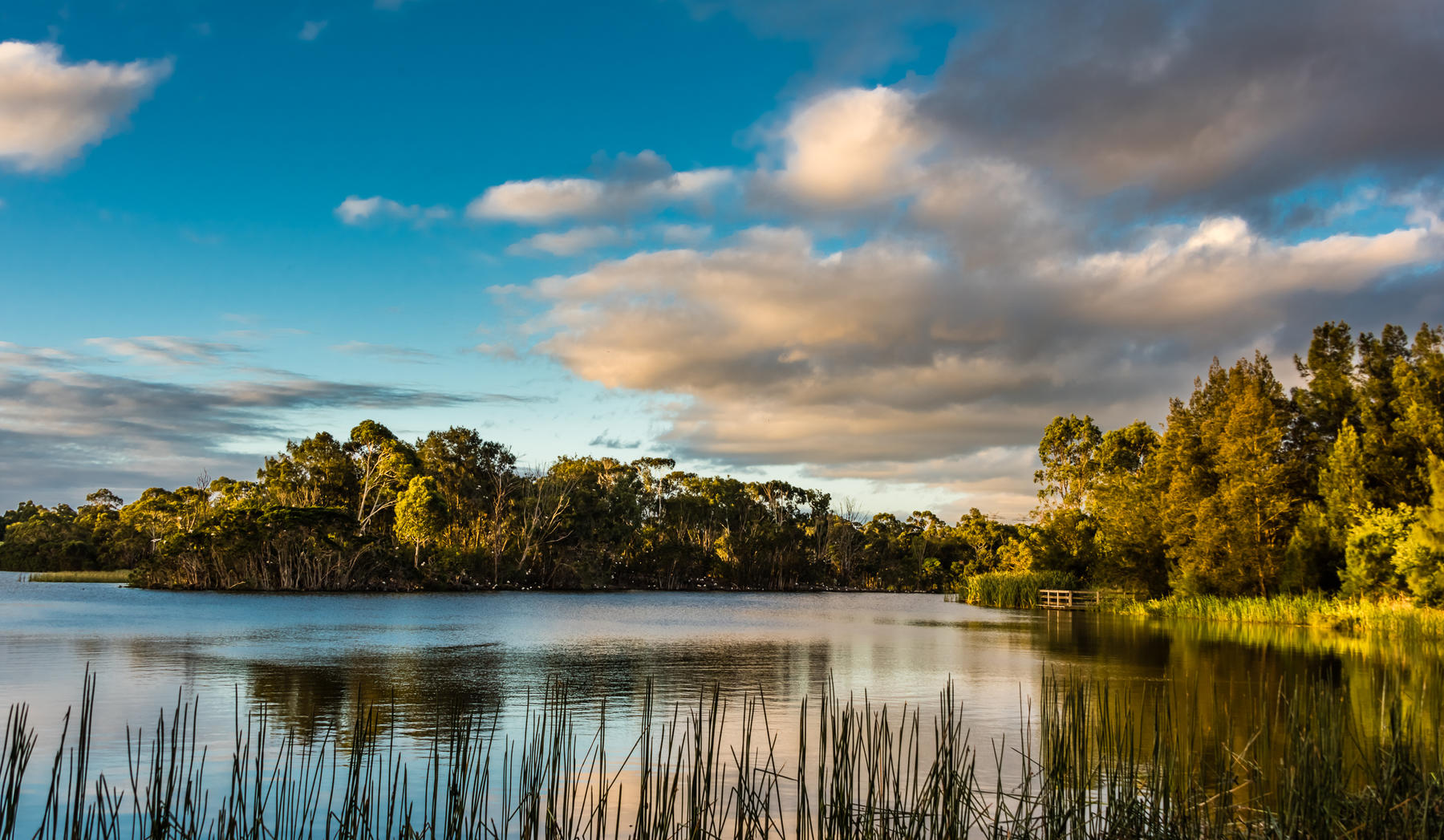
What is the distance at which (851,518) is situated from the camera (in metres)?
116

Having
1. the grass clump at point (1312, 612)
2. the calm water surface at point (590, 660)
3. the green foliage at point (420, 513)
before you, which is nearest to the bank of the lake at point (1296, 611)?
the grass clump at point (1312, 612)

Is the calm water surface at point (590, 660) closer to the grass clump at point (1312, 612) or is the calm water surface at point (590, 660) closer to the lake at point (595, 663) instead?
the lake at point (595, 663)

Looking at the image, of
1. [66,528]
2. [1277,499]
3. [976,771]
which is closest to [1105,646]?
[1277,499]

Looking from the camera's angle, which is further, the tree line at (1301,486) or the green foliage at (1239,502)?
the green foliage at (1239,502)

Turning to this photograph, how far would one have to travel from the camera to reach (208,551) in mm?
64438

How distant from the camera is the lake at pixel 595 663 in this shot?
1663 cm

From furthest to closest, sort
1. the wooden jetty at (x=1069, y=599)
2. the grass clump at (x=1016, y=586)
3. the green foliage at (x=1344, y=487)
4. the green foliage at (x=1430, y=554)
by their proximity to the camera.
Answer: the grass clump at (x=1016, y=586), the wooden jetty at (x=1069, y=599), the green foliage at (x=1344, y=487), the green foliage at (x=1430, y=554)

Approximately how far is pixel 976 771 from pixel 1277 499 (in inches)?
1507

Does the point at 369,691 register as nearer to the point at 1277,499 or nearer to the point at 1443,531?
the point at 1443,531

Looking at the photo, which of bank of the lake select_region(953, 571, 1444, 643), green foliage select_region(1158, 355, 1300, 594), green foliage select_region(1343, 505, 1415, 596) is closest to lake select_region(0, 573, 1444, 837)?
bank of the lake select_region(953, 571, 1444, 643)

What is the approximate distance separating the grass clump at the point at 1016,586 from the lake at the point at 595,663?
1151cm

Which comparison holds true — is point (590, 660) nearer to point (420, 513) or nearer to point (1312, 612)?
point (1312, 612)

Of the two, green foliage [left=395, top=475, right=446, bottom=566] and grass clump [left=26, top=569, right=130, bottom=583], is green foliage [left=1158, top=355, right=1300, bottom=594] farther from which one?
grass clump [left=26, top=569, right=130, bottom=583]

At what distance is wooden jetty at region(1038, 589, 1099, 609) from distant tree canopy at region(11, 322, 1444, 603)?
2.12 metres
